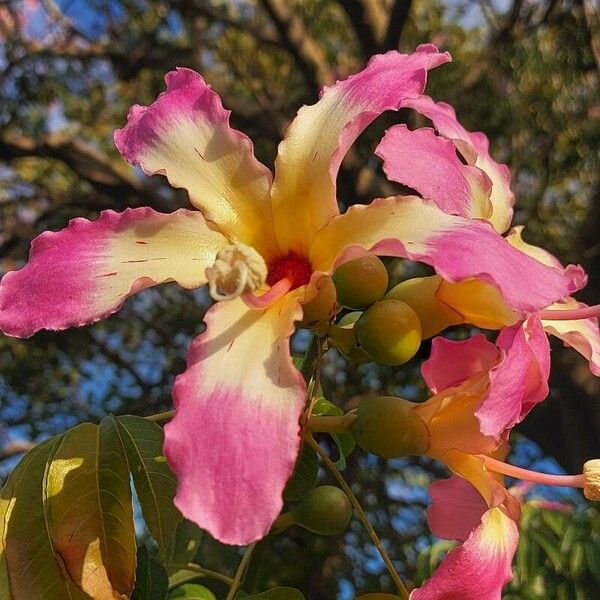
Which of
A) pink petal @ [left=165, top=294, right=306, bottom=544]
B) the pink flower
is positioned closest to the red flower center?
the pink flower

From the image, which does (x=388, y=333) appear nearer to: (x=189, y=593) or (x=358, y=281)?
(x=358, y=281)

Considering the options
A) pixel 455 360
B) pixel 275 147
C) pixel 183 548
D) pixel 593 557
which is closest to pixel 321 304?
pixel 455 360

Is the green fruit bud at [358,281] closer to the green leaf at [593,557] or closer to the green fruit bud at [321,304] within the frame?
the green fruit bud at [321,304]

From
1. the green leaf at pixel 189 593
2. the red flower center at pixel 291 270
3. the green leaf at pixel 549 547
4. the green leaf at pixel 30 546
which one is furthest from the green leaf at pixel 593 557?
the green leaf at pixel 30 546

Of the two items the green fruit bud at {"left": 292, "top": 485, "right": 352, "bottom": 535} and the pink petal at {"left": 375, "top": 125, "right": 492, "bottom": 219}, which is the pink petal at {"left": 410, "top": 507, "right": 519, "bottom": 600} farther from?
the pink petal at {"left": 375, "top": 125, "right": 492, "bottom": 219}

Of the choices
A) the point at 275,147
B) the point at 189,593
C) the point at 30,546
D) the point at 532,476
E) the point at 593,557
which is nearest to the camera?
the point at 30,546

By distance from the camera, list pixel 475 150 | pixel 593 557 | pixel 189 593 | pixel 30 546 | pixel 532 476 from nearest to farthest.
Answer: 1. pixel 30 546
2. pixel 532 476
3. pixel 475 150
4. pixel 189 593
5. pixel 593 557
